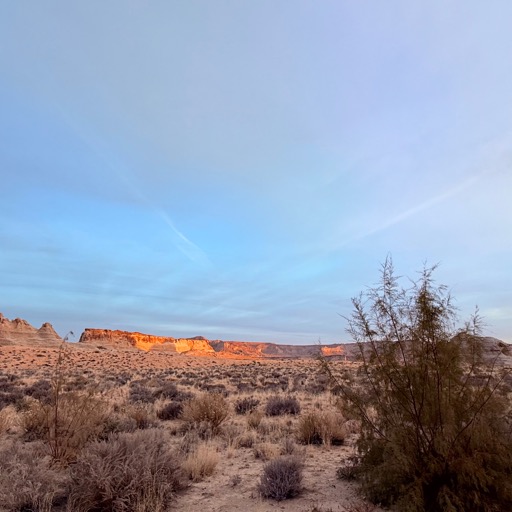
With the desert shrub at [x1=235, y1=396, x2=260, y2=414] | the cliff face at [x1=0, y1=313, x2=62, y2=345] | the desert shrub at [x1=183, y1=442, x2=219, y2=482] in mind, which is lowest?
the desert shrub at [x1=183, y1=442, x2=219, y2=482]

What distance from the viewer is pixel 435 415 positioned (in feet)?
15.1

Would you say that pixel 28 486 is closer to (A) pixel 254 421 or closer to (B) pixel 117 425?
(B) pixel 117 425

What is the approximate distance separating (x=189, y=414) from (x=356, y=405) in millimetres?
6135

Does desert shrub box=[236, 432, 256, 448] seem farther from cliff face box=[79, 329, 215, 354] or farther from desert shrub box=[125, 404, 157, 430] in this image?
cliff face box=[79, 329, 215, 354]

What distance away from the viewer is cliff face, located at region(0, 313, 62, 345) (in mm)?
74438

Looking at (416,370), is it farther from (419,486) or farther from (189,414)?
(189,414)

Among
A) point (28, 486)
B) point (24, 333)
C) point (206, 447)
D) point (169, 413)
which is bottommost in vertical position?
point (28, 486)

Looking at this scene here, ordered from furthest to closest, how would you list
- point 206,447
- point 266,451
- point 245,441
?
point 245,441 < point 266,451 < point 206,447

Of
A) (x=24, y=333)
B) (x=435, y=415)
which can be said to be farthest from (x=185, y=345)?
(x=435, y=415)

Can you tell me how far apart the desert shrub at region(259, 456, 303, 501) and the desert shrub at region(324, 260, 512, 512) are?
1.07 meters

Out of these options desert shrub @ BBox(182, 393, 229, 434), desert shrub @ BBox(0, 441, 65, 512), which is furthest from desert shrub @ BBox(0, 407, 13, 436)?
desert shrub @ BBox(0, 441, 65, 512)

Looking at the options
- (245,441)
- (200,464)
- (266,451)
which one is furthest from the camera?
(245,441)

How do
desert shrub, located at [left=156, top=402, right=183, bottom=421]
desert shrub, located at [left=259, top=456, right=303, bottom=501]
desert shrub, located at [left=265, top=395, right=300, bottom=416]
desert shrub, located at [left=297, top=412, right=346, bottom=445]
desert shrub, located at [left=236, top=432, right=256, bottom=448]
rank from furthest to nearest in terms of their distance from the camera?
desert shrub, located at [left=265, top=395, right=300, bottom=416] → desert shrub, located at [left=156, top=402, right=183, bottom=421] → desert shrub, located at [left=297, top=412, right=346, bottom=445] → desert shrub, located at [left=236, top=432, right=256, bottom=448] → desert shrub, located at [left=259, top=456, right=303, bottom=501]

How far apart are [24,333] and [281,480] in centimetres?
8676
